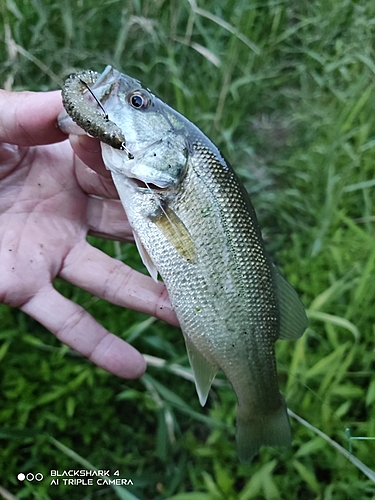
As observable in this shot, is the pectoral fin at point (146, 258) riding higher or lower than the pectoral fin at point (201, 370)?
higher

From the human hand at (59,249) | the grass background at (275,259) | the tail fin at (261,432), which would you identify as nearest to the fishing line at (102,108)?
the human hand at (59,249)

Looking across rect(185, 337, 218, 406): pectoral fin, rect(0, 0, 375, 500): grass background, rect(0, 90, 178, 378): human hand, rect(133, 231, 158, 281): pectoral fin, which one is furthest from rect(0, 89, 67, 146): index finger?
rect(185, 337, 218, 406): pectoral fin

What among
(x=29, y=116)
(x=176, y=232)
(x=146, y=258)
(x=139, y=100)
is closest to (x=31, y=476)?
(x=146, y=258)

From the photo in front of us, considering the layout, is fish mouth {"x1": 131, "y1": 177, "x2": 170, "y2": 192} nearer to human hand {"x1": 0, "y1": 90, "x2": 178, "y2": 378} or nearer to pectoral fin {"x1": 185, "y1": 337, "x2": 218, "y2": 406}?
human hand {"x1": 0, "y1": 90, "x2": 178, "y2": 378}

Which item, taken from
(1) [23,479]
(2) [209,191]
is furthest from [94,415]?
(2) [209,191]

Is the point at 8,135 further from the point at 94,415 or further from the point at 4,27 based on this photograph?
the point at 94,415

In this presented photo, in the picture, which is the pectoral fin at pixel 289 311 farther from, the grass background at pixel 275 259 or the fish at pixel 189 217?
the grass background at pixel 275 259

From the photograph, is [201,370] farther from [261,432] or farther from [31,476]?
[31,476]
